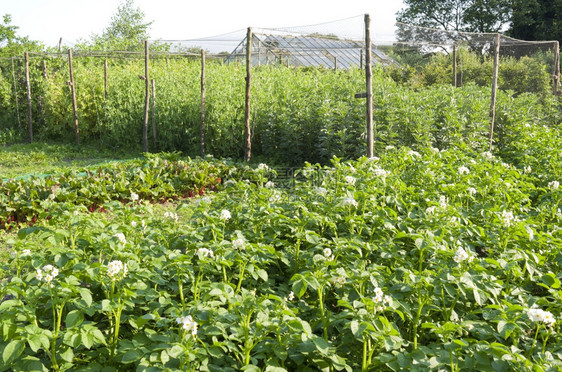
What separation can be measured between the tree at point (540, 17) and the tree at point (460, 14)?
3.64 feet

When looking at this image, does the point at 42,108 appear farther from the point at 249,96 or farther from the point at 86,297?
the point at 86,297

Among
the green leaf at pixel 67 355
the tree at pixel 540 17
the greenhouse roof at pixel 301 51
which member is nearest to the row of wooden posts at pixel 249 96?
the greenhouse roof at pixel 301 51

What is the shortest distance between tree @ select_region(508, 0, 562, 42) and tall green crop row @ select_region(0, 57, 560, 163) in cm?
2097

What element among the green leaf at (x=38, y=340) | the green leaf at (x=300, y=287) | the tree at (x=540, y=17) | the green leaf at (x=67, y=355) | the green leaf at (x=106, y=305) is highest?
the tree at (x=540, y=17)

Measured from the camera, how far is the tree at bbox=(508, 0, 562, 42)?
96.1 ft

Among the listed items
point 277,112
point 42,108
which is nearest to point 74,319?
point 277,112

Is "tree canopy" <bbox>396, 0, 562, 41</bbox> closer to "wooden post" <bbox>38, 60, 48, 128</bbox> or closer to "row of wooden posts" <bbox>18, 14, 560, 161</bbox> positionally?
"row of wooden posts" <bbox>18, 14, 560, 161</bbox>

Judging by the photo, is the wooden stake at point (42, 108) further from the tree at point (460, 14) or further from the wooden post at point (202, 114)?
the tree at point (460, 14)

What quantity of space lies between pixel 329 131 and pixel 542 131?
3812mm

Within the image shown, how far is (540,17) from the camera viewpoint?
30.4 meters

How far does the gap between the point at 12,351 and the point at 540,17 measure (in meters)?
35.2

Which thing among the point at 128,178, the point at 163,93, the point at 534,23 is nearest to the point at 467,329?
the point at 128,178

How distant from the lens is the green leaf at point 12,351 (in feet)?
7.18

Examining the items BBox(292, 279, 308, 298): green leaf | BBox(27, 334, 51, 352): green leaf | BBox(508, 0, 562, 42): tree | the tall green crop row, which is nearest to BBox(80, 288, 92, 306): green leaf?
BBox(27, 334, 51, 352): green leaf
